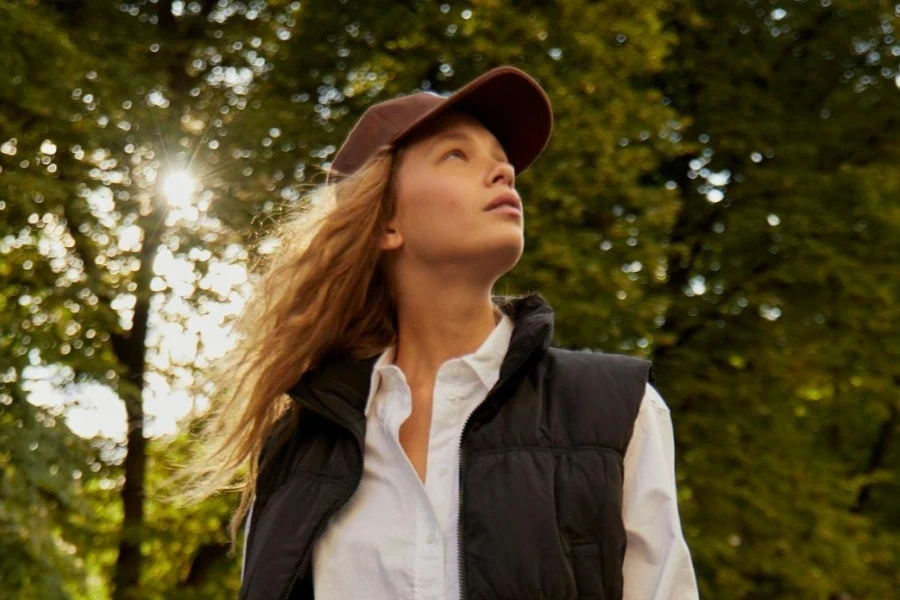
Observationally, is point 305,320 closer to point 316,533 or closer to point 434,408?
point 434,408

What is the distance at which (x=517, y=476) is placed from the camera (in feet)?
7.67

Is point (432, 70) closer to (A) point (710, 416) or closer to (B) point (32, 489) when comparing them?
(A) point (710, 416)

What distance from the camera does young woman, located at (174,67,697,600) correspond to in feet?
7.54

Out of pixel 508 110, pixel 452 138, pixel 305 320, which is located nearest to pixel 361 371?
pixel 305 320

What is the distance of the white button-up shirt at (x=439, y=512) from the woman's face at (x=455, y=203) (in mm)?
167

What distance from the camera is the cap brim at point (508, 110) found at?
2662mm

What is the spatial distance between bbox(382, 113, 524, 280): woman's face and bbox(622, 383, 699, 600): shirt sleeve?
1.53 ft

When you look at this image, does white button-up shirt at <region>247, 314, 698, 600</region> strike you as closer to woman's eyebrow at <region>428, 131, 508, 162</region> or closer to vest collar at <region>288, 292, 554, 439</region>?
vest collar at <region>288, 292, 554, 439</region>

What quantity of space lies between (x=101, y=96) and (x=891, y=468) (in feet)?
32.7

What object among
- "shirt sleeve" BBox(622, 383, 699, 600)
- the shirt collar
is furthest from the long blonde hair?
"shirt sleeve" BBox(622, 383, 699, 600)

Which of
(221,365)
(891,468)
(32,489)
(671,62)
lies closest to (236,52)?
(671,62)

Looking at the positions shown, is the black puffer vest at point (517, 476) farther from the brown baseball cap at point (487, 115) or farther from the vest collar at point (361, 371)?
the brown baseball cap at point (487, 115)

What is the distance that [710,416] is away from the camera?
40.5 ft

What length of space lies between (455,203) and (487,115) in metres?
0.25
